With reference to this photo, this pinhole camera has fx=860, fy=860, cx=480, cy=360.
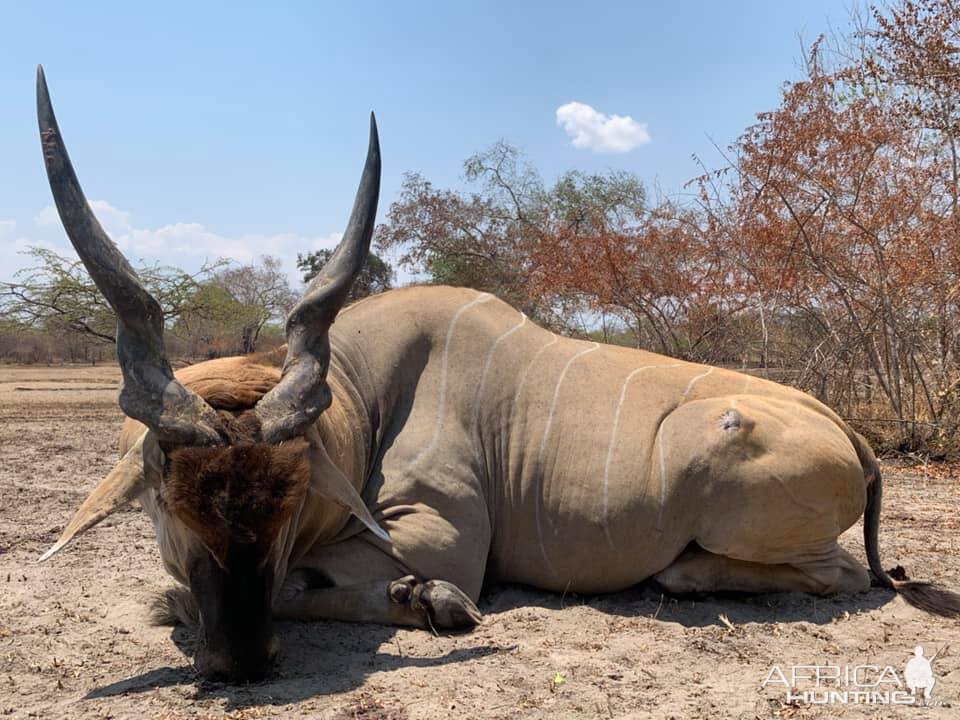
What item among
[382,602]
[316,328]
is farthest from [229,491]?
[382,602]

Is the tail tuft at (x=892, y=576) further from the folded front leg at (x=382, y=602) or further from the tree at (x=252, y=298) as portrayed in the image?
the tree at (x=252, y=298)

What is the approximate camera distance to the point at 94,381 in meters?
21.3

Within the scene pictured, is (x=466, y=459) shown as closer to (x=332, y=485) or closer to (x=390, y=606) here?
(x=390, y=606)

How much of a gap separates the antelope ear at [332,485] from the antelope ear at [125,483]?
0.51 m

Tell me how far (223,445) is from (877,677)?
7.39 feet

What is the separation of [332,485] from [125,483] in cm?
68

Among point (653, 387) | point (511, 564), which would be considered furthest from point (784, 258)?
point (511, 564)

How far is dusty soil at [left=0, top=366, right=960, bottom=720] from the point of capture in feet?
8.56

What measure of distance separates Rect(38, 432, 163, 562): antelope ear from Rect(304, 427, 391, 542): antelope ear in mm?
505

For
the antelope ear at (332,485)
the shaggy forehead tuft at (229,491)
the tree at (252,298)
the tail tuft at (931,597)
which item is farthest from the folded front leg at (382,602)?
the tree at (252,298)

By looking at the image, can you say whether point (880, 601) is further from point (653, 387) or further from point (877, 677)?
point (653, 387)

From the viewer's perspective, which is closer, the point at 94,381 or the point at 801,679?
the point at 801,679

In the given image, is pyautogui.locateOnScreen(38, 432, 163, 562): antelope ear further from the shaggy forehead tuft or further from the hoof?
the hoof

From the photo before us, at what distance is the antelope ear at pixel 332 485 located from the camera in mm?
2990
